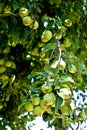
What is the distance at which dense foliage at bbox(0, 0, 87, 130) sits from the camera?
1.29 m

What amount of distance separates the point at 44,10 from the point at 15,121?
1.06 m

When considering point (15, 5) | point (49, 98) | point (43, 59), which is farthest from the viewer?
point (43, 59)

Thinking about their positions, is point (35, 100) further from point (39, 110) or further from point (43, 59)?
point (43, 59)

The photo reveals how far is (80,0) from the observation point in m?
2.46

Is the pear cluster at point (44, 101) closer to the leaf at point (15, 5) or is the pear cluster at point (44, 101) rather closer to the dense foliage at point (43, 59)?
the dense foliage at point (43, 59)

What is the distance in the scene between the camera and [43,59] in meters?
2.26

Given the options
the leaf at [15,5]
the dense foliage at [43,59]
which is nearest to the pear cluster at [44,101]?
the dense foliage at [43,59]

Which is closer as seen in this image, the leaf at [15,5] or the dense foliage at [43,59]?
the dense foliage at [43,59]

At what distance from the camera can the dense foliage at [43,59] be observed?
1291mm

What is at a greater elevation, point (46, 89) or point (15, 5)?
point (15, 5)

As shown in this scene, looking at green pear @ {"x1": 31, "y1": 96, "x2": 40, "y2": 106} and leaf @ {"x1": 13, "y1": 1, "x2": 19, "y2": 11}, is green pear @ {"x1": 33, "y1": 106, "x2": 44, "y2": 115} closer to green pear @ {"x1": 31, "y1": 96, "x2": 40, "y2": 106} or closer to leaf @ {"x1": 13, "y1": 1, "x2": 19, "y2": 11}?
green pear @ {"x1": 31, "y1": 96, "x2": 40, "y2": 106}

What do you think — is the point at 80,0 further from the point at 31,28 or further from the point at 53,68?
the point at 53,68

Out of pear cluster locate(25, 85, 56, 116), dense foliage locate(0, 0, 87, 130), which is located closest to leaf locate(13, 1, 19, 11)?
dense foliage locate(0, 0, 87, 130)

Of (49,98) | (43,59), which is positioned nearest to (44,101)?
(49,98)
